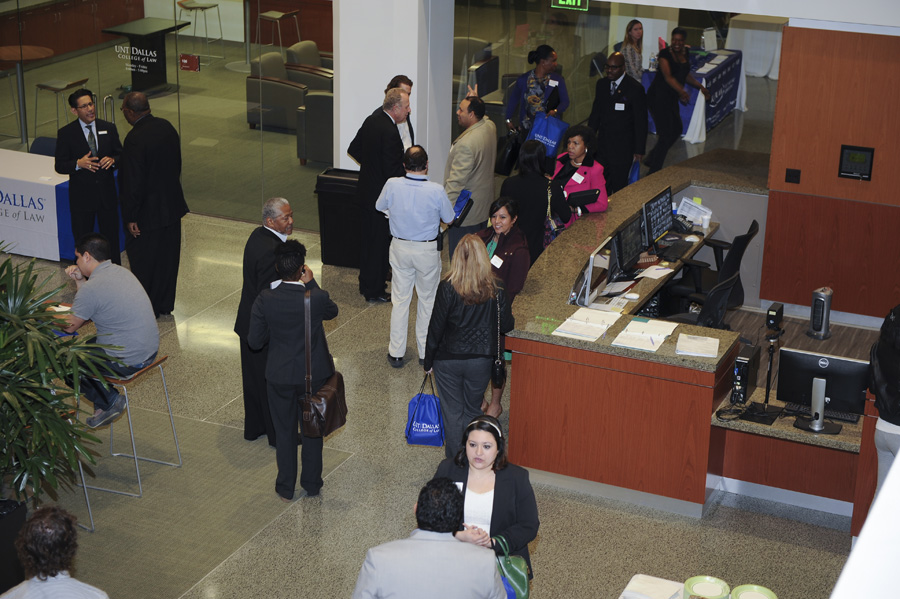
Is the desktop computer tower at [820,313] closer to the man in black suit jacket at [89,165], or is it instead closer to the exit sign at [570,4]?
the exit sign at [570,4]

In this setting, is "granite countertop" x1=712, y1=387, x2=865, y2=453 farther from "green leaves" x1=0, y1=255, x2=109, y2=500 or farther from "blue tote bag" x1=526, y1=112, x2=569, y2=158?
"blue tote bag" x1=526, y1=112, x2=569, y2=158

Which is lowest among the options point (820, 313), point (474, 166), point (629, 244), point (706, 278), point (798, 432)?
point (820, 313)

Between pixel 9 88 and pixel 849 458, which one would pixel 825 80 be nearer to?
pixel 849 458

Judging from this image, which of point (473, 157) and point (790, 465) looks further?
point (473, 157)

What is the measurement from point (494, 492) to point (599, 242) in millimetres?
3901

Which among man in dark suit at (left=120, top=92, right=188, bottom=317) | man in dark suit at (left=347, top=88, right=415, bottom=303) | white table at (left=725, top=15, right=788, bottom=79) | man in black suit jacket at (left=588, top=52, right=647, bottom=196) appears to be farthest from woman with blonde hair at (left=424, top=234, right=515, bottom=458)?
white table at (left=725, top=15, right=788, bottom=79)

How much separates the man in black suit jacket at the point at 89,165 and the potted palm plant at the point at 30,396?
12.7 ft

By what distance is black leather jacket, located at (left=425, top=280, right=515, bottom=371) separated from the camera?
5945 millimetres

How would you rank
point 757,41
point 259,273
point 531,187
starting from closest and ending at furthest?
point 259,273
point 531,187
point 757,41

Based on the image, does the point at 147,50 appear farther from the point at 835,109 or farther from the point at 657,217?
the point at 835,109

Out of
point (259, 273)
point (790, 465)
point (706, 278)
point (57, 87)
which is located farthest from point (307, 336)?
point (57, 87)

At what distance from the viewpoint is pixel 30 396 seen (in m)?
4.98

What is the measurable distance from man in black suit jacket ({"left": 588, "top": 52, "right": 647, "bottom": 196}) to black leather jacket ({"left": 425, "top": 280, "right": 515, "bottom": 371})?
16.6ft

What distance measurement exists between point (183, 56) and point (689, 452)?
286 inches
